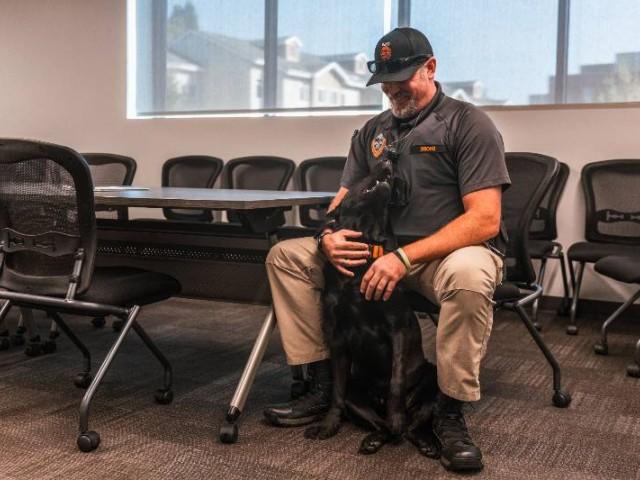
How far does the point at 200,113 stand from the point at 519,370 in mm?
3185

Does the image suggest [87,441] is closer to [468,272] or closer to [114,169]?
[468,272]

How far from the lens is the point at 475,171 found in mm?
1888

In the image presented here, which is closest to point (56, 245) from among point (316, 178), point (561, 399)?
point (561, 399)

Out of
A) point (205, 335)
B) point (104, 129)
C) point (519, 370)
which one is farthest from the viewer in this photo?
point (104, 129)

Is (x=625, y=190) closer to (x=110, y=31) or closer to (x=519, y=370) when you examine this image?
(x=519, y=370)

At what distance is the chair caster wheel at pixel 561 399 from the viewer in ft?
7.29

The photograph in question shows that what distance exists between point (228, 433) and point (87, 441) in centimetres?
36

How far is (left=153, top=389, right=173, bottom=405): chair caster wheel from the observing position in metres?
2.20

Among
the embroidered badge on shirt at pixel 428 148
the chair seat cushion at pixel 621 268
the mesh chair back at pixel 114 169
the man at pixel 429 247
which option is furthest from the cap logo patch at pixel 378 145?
the mesh chair back at pixel 114 169

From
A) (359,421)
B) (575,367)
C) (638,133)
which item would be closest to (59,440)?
(359,421)

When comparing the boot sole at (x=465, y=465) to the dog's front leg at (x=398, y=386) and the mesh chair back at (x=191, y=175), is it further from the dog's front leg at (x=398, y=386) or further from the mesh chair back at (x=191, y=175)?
the mesh chair back at (x=191, y=175)

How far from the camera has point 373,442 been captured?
1.82m

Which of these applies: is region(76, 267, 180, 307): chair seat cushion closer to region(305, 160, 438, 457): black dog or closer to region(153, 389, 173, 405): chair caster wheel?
region(153, 389, 173, 405): chair caster wheel

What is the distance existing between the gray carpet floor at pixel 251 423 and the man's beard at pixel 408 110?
92 cm
